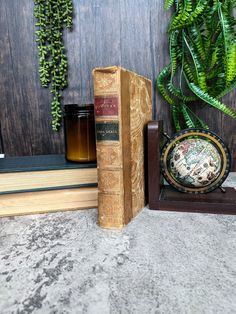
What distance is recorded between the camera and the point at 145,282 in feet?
1.33

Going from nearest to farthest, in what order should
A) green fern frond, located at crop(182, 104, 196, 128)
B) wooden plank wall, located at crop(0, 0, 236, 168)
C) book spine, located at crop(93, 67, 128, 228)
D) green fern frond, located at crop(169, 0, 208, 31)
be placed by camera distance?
book spine, located at crop(93, 67, 128, 228)
green fern frond, located at crop(169, 0, 208, 31)
green fern frond, located at crop(182, 104, 196, 128)
wooden plank wall, located at crop(0, 0, 236, 168)

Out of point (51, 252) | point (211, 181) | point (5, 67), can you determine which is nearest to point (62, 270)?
point (51, 252)

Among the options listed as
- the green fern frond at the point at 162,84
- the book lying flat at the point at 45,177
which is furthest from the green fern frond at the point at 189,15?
the book lying flat at the point at 45,177

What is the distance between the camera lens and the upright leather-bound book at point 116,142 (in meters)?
0.56

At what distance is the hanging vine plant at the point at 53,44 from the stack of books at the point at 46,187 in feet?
1.31

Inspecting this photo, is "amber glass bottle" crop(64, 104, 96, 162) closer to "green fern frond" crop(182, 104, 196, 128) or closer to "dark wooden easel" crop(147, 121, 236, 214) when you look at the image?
"dark wooden easel" crop(147, 121, 236, 214)

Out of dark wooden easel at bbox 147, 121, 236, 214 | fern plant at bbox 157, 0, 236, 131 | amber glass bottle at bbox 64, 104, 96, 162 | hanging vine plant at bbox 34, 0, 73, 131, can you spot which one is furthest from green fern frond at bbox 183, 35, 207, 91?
hanging vine plant at bbox 34, 0, 73, 131

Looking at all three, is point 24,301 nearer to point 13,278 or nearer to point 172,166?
point 13,278

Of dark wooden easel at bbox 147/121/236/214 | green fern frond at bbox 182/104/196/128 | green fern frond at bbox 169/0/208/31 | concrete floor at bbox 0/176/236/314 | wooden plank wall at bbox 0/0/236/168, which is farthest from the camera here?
wooden plank wall at bbox 0/0/236/168

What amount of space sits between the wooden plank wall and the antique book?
0.41m

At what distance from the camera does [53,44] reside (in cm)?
98

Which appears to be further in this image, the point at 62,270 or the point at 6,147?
the point at 6,147

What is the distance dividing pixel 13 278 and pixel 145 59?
90cm

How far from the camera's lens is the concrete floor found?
0.36 meters
